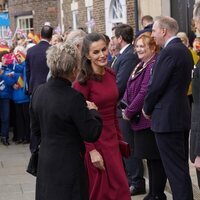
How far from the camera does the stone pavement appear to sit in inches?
282

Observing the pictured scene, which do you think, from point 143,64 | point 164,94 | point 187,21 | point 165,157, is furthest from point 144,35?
point 187,21

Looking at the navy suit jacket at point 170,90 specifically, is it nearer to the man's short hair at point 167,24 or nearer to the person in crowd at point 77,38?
the man's short hair at point 167,24

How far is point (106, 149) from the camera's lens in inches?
203

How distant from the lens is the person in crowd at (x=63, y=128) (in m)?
4.38

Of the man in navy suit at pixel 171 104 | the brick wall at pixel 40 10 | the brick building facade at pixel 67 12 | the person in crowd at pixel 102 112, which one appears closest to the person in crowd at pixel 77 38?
the person in crowd at pixel 102 112

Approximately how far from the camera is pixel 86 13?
1947 cm

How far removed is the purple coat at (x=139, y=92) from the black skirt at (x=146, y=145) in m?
0.07

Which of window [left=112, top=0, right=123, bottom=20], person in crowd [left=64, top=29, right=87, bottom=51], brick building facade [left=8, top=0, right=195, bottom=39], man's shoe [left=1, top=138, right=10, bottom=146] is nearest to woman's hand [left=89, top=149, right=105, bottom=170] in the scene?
person in crowd [left=64, top=29, right=87, bottom=51]

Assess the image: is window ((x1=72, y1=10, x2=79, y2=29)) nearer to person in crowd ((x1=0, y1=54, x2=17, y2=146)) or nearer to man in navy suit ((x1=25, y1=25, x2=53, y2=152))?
person in crowd ((x1=0, y1=54, x2=17, y2=146))

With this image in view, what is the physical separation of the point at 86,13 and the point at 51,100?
15.3 meters

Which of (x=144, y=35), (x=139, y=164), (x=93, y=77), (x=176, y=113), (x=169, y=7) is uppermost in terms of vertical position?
(x=169, y=7)

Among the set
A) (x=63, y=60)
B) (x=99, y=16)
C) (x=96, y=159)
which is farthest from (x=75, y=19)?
(x=63, y=60)

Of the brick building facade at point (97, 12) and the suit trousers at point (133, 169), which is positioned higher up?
the brick building facade at point (97, 12)

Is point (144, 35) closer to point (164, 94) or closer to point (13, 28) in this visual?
point (164, 94)
